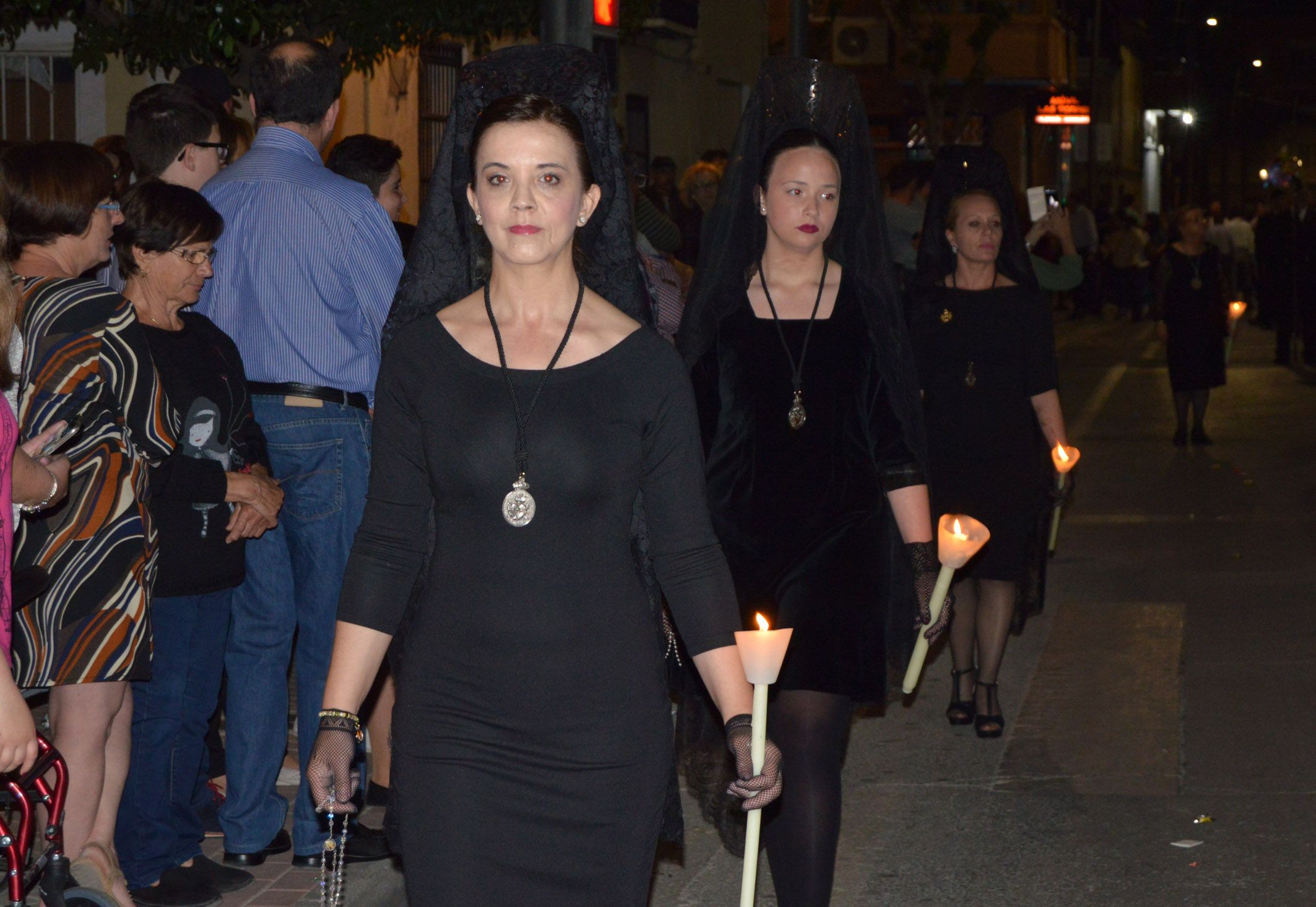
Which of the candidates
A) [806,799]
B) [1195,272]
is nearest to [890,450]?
[806,799]

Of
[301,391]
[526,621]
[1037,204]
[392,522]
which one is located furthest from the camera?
[1037,204]

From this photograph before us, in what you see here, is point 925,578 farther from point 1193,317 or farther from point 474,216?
point 1193,317

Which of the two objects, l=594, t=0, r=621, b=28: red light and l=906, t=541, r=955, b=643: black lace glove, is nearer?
l=906, t=541, r=955, b=643: black lace glove

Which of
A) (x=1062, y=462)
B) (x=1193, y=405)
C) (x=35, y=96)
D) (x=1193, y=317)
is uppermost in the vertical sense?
(x=35, y=96)

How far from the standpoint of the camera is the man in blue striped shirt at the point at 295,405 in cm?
516

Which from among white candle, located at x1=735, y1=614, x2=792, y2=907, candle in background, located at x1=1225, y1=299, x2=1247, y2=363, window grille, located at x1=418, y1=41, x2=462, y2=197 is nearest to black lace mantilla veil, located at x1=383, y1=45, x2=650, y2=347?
white candle, located at x1=735, y1=614, x2=792, y2=907

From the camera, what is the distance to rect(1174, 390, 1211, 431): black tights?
627 inches

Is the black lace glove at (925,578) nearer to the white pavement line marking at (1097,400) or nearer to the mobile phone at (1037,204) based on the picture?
the mobile phone at (1037,204)

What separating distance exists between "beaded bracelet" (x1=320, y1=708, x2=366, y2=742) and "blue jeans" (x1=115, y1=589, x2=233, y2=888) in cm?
168

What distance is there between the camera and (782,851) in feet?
14.6

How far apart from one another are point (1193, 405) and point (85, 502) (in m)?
13.3

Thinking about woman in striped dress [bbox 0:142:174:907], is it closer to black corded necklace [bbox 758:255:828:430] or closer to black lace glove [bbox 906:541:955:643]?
black corded necklace [bbox 758:255:828:430]

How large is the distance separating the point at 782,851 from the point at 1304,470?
11054 mm

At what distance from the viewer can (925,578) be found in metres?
4.79
